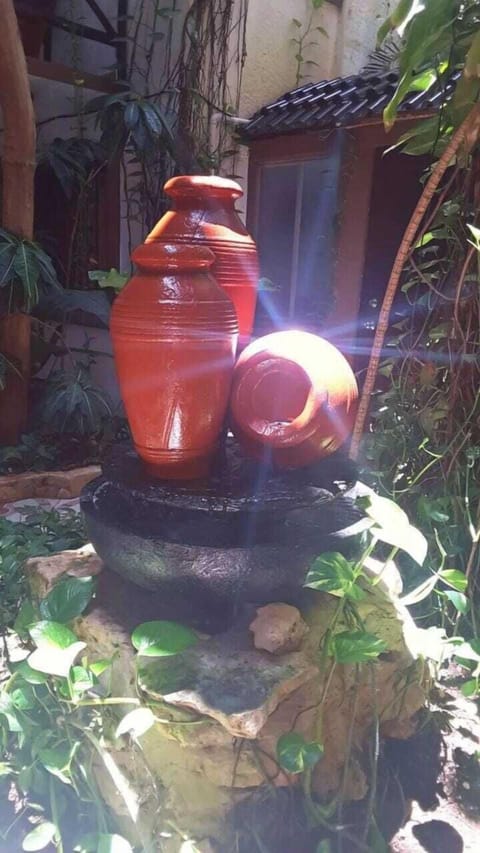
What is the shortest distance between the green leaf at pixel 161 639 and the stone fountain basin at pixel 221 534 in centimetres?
17

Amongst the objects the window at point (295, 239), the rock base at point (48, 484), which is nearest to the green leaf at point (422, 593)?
the rock base at point (48, 484)

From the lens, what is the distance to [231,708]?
1154mm

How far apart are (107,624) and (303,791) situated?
1.76 feet

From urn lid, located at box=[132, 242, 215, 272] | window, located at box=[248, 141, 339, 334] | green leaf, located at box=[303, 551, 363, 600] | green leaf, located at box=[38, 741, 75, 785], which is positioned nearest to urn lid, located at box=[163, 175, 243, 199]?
urn lid, located at box=[132, 242, 215, 272]

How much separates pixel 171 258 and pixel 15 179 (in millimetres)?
2989

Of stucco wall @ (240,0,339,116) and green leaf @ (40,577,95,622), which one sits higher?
stucco wall @ (240,0,339,116)

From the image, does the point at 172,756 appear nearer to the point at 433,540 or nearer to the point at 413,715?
the point at 413,715

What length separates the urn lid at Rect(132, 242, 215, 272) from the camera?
1.33m

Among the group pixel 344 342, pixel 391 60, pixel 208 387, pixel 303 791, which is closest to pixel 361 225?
pixel 344 342

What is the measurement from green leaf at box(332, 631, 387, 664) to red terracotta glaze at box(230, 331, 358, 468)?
0.44 m

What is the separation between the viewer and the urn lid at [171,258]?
1335 millimetres

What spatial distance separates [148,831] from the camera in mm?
1256

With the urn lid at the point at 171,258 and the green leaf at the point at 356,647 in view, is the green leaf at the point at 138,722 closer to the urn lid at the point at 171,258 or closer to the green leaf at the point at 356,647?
the green leaf at the point at 356,647

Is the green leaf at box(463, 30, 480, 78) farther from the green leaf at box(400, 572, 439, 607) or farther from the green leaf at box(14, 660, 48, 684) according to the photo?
the green leaf at box(14, 660, 48, 684)
